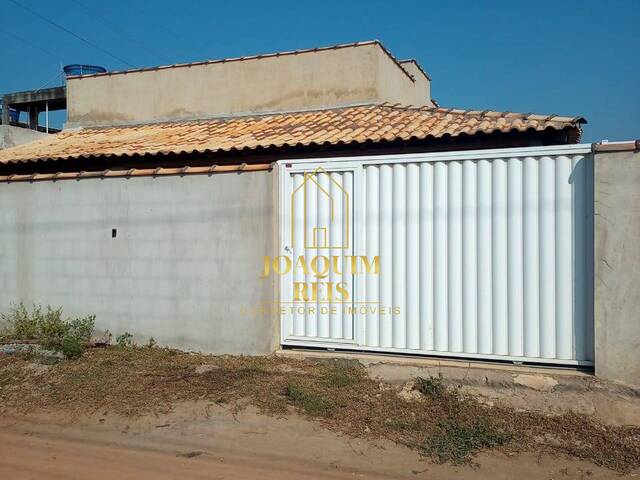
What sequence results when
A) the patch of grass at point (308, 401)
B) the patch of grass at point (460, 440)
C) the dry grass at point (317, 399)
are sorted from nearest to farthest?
the patch of grass at point (460, 440) < the dry grass at point (317, 399) < the patch of grass at point (308, 401)

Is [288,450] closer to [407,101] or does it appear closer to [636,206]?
[636,206]

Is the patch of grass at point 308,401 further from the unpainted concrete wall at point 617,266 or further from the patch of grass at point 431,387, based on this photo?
the unpainted concrete wall at point 617,266

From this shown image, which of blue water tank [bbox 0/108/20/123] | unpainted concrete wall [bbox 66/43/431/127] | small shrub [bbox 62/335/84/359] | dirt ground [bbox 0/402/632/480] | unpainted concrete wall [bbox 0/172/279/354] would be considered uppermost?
blue water tank [bbox 0/108/20/123]

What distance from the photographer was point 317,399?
5.03 metres

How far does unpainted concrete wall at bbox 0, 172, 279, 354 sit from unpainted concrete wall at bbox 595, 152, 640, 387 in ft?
10.8

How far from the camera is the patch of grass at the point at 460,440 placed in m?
4.14

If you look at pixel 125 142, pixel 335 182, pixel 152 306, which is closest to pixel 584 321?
pixel 335 182

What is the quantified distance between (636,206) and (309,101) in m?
8.00

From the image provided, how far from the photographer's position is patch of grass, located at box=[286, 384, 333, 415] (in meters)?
4.90

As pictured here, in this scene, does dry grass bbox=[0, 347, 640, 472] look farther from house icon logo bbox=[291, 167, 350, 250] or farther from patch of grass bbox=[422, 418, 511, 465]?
house icon logo bbox=[291, 167, 350, 250]

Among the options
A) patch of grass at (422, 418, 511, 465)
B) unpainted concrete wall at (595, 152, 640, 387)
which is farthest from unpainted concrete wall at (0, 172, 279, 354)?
unpainted concrete wall at (595, 152, 640, 387)

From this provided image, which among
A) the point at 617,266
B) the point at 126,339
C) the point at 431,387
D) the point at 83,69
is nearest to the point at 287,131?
the point at 126,339

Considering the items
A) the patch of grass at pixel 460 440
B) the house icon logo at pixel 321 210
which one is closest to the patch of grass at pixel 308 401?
the patch of grass at pixel 460 440

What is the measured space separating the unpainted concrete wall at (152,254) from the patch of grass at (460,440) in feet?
7.88
